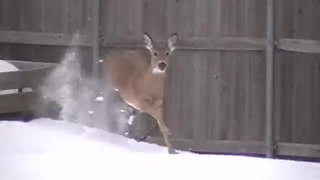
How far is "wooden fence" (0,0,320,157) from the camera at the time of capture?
8.91m

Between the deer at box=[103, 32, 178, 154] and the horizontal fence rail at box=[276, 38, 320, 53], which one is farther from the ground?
the horizontal fence rail at box=[276, 38, 320, 53]

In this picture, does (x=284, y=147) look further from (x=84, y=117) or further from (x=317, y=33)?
(x=84, y=117)

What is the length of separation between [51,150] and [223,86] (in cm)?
399

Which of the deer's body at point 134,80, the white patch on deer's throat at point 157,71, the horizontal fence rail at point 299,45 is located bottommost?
the deer's body at point 134,80

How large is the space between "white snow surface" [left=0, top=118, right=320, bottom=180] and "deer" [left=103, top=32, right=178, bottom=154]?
3.26 ft

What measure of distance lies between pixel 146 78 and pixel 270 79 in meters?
2.41

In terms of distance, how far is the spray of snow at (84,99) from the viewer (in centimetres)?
940

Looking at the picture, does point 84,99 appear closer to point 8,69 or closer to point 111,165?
point 8,69

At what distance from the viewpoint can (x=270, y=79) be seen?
8.96 metres

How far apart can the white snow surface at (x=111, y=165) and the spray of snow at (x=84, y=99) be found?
3.49 metres


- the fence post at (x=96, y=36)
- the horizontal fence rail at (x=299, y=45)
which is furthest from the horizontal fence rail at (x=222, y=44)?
the fence post at (x=96, y=36)

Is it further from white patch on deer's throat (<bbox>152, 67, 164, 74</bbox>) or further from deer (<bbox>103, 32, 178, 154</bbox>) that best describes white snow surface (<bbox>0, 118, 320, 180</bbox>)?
white patch on deer's throat (<bbox>152, 67, 164, 74</bbox>)

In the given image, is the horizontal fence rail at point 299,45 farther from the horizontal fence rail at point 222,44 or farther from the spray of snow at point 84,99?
the spray of snow at point 84,99

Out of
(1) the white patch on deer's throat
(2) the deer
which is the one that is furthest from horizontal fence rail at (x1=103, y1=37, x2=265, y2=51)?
(1) the white patch on deer's throat
